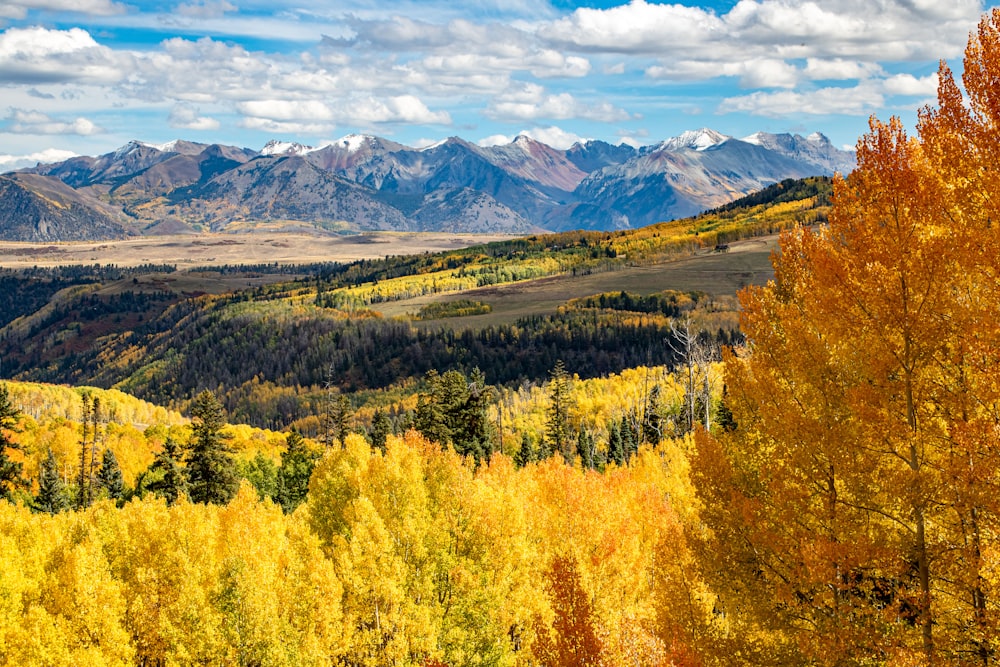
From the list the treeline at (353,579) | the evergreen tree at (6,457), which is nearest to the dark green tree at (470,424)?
the treeline at (353,579)

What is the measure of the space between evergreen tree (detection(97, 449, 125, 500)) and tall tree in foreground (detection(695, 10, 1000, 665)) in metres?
79.4

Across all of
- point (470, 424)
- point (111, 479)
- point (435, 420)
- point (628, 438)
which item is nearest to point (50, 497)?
point (111, 479)

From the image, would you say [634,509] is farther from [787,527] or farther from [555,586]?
[787,527]

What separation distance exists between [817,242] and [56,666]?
30.0m

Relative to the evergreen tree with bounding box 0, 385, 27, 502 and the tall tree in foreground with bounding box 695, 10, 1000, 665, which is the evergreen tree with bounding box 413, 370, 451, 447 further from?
the tall tree in foreground with bounding box 695, 10, 1000, 665

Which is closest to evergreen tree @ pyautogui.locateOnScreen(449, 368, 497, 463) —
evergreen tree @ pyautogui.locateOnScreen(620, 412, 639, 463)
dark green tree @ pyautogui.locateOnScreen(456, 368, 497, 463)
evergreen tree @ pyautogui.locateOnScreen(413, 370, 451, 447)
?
dark green tree @ pyautogui.locateOnScreen(456, 368, 497, 463)

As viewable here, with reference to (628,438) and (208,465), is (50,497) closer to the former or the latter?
(208,465)

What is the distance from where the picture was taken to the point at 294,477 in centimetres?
8894

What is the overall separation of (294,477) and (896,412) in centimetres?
8129

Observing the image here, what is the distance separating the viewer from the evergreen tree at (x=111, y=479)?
272 feet

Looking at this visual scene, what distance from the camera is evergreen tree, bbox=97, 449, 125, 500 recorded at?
272 feet

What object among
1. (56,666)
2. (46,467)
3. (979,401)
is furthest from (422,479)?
(46,467)

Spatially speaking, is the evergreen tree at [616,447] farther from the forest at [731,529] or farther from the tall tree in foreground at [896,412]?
the tall tree in foreground at [896,412]

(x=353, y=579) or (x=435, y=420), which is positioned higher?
(x=353, y=579)
